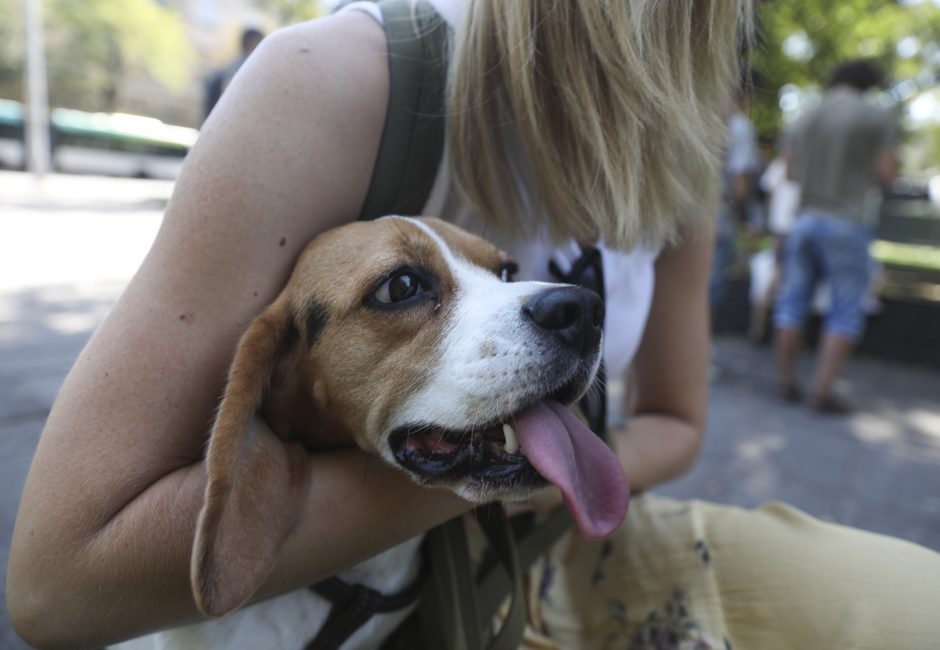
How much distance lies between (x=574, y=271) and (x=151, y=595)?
117 cm

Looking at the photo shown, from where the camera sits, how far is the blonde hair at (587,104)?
1604 millimetres

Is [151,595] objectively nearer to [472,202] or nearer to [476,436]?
[476,436]

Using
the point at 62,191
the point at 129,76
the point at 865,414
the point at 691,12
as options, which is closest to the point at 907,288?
the point at 865,414

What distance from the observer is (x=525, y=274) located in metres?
2.03

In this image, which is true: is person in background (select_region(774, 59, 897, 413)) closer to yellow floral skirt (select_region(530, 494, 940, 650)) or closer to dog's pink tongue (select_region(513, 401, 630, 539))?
yellow floral skirt (select_region(530, 494, 940, 650))

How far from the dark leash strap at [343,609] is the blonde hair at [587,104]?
0.96 metres

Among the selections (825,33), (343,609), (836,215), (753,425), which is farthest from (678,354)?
(825,33)

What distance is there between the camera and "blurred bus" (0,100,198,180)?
27.3 metres

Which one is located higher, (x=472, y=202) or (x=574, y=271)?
(x=472, y=202)

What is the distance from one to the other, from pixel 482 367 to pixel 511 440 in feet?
0.53

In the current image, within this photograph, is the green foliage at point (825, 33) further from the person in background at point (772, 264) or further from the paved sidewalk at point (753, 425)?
the paved sidewalk at point (753, 425)

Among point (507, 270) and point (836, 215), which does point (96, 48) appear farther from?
point (507, 270)

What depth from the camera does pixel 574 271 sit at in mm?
1802

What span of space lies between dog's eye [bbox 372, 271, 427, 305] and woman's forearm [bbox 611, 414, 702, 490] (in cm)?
69
